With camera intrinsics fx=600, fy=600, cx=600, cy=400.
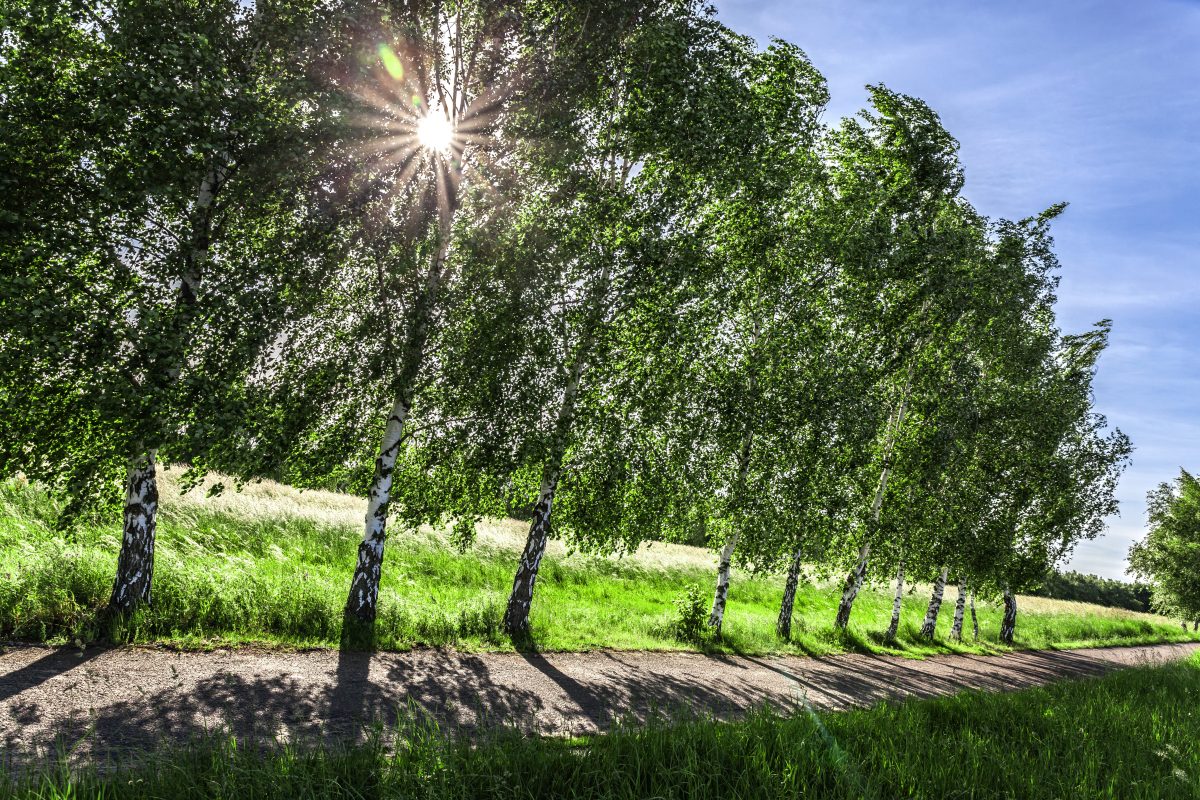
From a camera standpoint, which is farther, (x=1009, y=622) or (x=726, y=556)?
(x=1009, y=622)

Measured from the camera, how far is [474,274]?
39.9ft

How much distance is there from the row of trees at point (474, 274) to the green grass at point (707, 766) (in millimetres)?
5658

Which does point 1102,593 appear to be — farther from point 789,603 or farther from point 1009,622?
point 789,603

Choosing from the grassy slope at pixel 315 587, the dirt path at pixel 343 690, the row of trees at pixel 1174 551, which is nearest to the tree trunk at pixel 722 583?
the grassy slope at pixel 315 587

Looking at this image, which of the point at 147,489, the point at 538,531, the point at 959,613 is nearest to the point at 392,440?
the point at 538,531

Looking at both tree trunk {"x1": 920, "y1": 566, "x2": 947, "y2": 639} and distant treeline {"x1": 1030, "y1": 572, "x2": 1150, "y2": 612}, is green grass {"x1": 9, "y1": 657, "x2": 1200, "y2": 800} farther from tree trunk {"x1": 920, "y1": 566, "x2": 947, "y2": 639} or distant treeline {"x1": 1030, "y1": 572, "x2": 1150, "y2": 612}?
distant treeline {"x1": 1030, "y1": 572, "x2": 1150, "y2": 612}

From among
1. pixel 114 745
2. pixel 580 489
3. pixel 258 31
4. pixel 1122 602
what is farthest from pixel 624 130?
pixel 1122 602

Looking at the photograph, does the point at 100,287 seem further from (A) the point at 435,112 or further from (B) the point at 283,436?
(A) the point at 435,112

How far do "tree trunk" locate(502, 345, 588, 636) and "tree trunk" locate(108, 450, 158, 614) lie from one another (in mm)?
6816

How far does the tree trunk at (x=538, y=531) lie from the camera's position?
1348cm

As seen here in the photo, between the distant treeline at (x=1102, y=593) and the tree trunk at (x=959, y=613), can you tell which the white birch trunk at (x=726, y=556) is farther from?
the distant treeline at (x=1102, y=593)

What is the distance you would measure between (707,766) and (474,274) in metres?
9.71

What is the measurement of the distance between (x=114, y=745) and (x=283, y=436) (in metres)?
5.51

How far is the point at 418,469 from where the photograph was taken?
44.3ft
